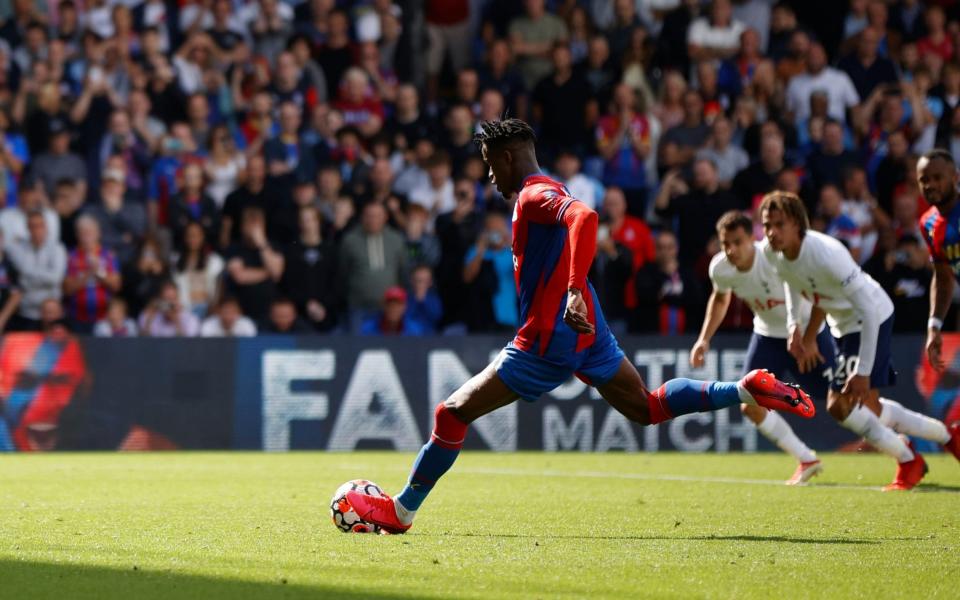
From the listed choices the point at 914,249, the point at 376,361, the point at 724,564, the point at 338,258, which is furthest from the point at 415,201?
the point at 724,564

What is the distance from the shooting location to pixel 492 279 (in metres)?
16.3

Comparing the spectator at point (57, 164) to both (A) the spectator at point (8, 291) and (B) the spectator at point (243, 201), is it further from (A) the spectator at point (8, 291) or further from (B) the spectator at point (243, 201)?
(B) the spectator at point (243, 201)

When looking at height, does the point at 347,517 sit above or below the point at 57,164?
below

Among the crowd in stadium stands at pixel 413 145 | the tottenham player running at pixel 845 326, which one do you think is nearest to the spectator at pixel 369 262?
the crowd in stadium stands at pixel 413 145

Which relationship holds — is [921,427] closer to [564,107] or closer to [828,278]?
[828,278]

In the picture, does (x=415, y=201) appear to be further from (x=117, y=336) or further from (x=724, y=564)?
(x=724, y=564)

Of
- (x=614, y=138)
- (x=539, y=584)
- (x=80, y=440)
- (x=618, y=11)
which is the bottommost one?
(x=80, y=440)

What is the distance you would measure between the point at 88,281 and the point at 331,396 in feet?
10.5

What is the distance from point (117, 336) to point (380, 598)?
10.9 meters

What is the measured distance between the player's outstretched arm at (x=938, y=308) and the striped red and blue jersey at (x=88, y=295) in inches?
383

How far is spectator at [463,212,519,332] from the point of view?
16.3 meters

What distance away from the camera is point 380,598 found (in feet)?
18.1

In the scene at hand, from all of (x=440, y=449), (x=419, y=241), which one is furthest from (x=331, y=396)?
(x=440, y=449)

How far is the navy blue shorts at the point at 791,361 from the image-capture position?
35.8 ft
